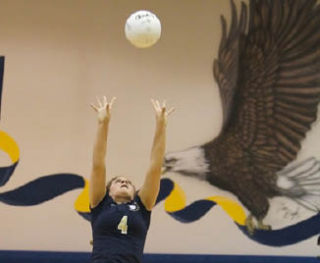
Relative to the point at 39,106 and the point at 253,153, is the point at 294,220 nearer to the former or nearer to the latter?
the point at 253,153

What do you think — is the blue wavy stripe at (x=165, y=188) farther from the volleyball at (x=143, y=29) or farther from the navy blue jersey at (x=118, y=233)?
the navy blue jersey at (x=118, y=233)

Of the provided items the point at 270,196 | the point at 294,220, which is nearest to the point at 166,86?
the point at 270,196

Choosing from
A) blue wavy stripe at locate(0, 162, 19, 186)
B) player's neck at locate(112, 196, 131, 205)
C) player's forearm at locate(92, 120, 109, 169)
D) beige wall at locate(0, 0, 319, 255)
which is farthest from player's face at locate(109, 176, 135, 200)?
blue wavy stripe at locate(0, 162, 19, 186)

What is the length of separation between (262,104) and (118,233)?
2454 millimetres

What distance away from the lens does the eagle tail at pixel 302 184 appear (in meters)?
4.24

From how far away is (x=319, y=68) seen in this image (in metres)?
4.38

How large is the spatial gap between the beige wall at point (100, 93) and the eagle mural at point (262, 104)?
11cm

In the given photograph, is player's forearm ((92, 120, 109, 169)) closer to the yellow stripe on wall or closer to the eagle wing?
the yellow stripe on wall

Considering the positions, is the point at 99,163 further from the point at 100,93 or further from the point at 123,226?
the point at 100,93

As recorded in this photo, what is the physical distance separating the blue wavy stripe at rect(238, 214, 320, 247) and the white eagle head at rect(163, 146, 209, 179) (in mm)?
587

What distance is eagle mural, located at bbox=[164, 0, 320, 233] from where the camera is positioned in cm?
423

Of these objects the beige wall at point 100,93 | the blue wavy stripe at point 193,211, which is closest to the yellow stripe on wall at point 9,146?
the beige wall at point 100,93

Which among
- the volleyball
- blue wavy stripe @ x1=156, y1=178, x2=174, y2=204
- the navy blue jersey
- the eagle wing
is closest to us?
the navy blue jersey

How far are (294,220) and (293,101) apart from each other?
1038 millimetres
